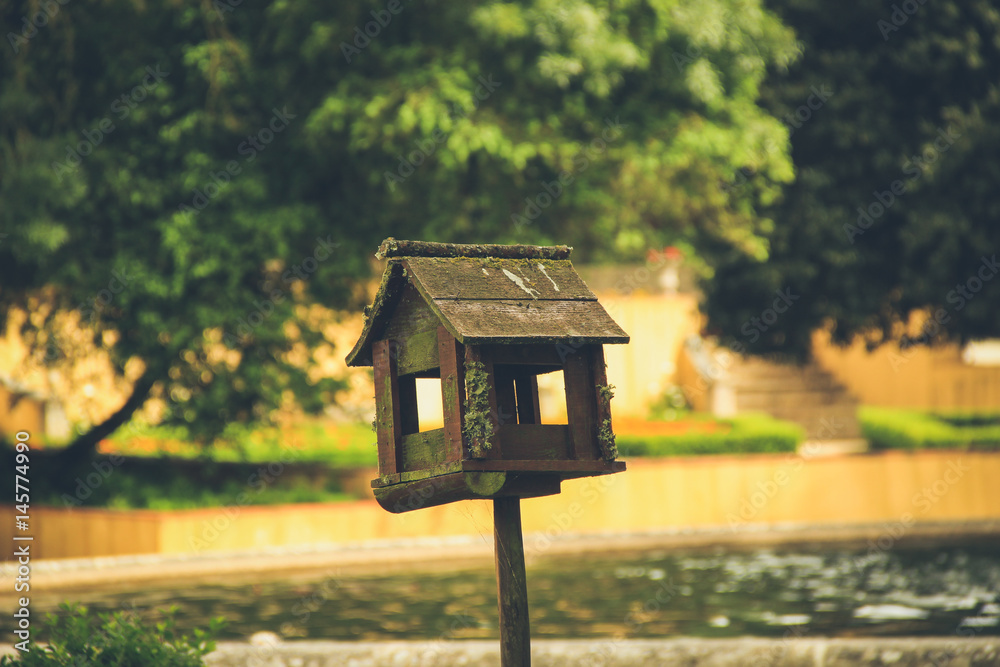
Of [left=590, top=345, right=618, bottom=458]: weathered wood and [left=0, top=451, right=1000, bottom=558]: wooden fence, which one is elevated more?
[left=590, top=345, right=618, bottom=458]: weathered wood

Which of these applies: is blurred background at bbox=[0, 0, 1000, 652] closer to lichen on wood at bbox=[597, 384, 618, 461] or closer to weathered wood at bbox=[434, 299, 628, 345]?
lichen on wood at bbox=[597, 384, 618, 461]

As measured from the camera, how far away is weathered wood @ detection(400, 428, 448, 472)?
17.3 ft

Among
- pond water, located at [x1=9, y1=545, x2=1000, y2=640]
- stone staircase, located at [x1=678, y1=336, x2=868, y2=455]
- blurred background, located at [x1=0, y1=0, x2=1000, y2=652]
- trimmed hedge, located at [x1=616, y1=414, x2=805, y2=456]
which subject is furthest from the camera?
stone staircase, located at [x1=678, y1=336, x2=868, y2=455]

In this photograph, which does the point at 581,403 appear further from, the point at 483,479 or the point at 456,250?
the point at 456,250

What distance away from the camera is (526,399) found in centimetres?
565

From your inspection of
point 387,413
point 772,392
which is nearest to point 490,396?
point 387,413

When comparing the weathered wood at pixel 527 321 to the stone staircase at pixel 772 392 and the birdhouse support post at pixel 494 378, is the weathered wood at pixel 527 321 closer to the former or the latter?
the birdhouse support post at pixel 494 378

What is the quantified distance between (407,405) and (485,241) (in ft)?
34.0

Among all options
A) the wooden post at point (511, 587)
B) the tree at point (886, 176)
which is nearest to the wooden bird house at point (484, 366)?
the wooden post at point (511, 587)

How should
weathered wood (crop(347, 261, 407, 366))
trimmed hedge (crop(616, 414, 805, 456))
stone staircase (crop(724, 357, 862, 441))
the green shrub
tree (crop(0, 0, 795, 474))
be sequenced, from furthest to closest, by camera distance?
stone staircase (crop(724, 357, 862, 441))
trimmed hedge (crop(616, 414, 805, 456))
tree (crop(0, 0, 795, 474))
the green shrub
weathered wood (crop(347, 261, 407, 366))

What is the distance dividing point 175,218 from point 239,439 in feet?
13.4

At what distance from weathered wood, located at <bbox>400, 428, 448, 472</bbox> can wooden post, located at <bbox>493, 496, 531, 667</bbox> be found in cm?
34

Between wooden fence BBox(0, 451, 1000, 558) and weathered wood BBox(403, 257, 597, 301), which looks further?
wooden fence BBox(0, 451, 1000, 558)

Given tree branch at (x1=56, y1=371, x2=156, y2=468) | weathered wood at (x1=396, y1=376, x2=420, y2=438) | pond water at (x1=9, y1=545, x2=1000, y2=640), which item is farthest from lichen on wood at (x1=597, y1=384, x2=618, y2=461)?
tree branch at (x1=56, y1=371, x2=156, y2=468)
